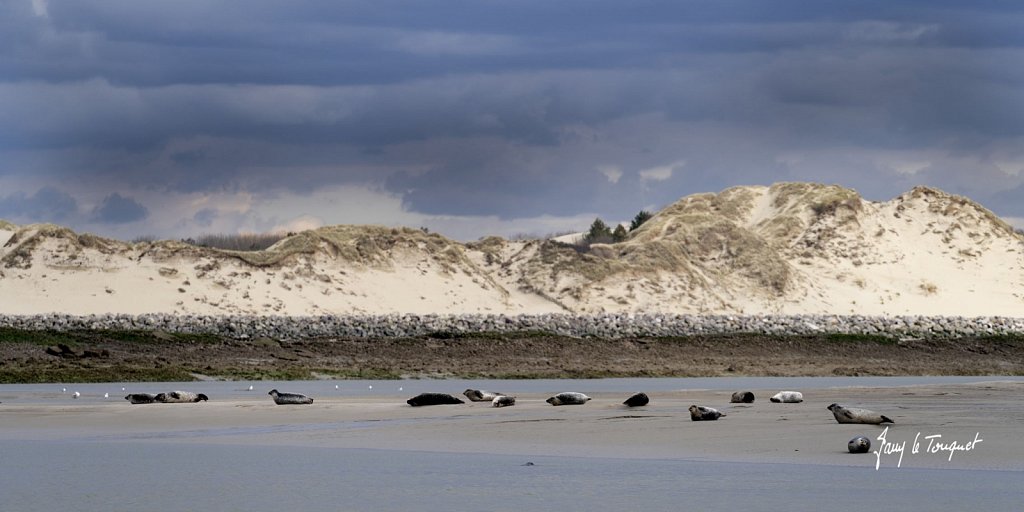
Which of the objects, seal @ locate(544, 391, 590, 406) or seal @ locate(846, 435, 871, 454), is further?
seal @ locate(544, 391, 590, 406)

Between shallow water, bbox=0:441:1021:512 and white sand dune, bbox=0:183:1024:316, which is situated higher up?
white sand dune, bbox=0:183:1024:316

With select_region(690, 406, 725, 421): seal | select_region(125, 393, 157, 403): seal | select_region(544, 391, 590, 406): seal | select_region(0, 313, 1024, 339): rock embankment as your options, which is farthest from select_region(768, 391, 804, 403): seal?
select_region(0, 313, 1024, 339): rock embankment

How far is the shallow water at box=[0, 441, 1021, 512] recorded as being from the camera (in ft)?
43.0

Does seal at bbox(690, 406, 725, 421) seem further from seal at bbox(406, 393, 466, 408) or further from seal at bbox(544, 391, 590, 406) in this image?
seal at bbox(406, 393, 466, 408)

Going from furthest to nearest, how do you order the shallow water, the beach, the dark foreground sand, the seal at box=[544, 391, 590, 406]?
the seal at box=[544, 391, 590, 406]
the dark foreground sand
the beach
the shallow water

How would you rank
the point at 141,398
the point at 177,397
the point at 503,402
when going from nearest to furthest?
the point at 503,402, the point at 141,398, the point at 177,397

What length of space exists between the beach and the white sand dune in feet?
109

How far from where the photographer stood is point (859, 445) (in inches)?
644

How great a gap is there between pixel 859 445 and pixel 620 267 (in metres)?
57.3

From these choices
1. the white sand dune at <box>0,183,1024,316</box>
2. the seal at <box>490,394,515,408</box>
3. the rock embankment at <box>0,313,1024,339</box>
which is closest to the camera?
the seal at <box>490,394,515,408</box>

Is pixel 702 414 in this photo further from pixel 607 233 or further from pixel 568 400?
pixel 607 233

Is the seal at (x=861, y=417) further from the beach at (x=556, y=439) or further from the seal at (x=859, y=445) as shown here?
the seal at (x=859, y=445)

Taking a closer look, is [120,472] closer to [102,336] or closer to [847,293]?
[102,336]

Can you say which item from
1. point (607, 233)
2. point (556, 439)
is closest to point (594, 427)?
point (556, 439)
